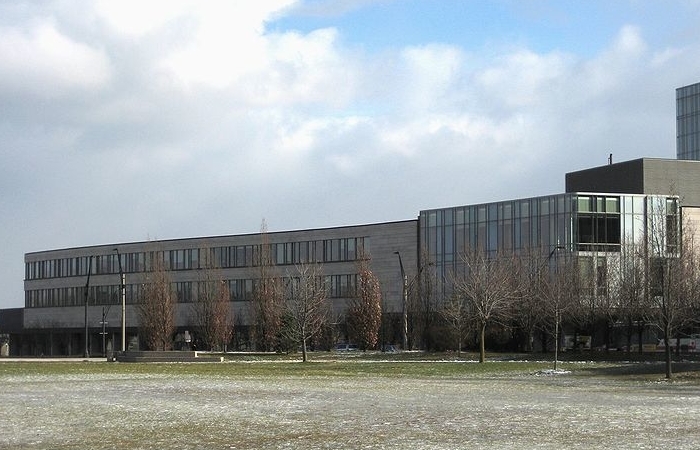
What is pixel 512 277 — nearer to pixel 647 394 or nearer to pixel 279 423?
pixel 647 394

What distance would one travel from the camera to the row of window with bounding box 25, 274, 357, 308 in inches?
4931

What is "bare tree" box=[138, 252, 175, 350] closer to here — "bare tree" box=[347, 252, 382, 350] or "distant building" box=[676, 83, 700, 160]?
"bare tree" box=[347, 252, 382, 350]

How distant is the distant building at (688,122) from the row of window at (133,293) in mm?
79863

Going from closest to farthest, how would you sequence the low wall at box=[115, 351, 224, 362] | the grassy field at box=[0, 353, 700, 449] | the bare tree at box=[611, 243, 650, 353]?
1. the grassy field at box=[0, 353, 700, 449]
2. the low wall at box=[115, 351, 224, 362]
3. the bare tree at box=[611, 243, 650, 353]

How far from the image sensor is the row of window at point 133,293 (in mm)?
125250

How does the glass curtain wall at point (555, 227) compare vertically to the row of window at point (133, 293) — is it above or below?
above

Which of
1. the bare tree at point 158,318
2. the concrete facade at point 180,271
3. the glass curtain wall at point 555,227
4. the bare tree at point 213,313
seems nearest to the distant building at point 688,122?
the concrete facade at point 180,271

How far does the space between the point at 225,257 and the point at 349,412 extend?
4341 inches

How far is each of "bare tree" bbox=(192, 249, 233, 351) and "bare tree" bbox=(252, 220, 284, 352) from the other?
9.94 feet

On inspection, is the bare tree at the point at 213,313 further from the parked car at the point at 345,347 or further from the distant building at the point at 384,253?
the parked car at the point at 345,347

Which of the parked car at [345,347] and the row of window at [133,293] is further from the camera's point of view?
the row of window at [133,293]

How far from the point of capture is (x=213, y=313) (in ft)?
353

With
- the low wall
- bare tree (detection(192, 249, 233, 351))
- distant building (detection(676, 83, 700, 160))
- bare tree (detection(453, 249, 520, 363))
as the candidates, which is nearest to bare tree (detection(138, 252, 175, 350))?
bare tree (detection(192, 249, 233, 351))

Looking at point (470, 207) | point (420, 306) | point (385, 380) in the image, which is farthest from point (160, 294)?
point (385, 380)
